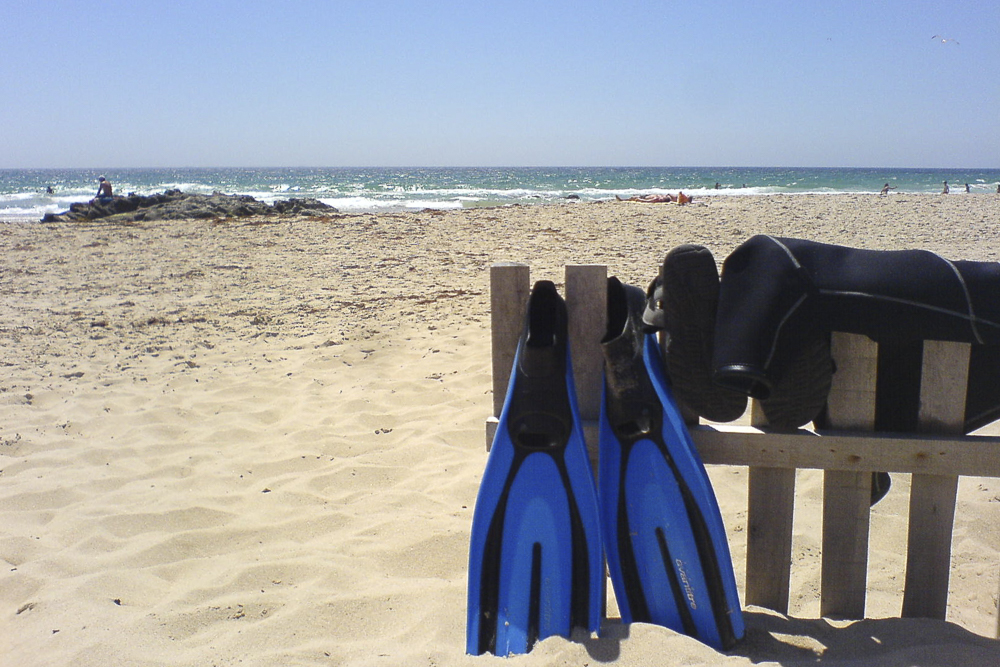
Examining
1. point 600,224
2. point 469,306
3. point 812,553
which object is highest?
point 600,224

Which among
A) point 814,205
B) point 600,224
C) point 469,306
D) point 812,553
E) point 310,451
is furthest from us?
point 814,205

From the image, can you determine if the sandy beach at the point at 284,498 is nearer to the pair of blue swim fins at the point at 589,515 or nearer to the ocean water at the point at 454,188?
the pair of blue swim fins at the point at 589,515

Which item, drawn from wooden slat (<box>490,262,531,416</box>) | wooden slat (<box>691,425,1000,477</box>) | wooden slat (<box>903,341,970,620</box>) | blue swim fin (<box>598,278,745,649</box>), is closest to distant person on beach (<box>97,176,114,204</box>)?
wooden slat (<box>490,262,531,416</box>)

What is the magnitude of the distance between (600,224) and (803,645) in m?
11.0

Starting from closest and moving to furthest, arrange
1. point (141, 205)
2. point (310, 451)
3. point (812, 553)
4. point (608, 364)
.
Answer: point (608, 364), point (812, 553), point (310, 451), point (141, 205)

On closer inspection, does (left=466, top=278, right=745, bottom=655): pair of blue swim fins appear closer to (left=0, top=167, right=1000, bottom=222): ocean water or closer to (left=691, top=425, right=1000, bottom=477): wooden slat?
(left=691, top=425, right=1000, bottom=477): wooden slat

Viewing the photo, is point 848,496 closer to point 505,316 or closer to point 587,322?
point 587,322

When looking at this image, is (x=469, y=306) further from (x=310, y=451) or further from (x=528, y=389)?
(x=528, y=389)

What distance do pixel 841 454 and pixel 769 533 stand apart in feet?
1.12

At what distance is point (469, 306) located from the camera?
6691 millimetres

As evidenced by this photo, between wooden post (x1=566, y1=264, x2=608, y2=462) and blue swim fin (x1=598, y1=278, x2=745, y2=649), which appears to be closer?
blue swim fin (x1=598, y1=278, x2=745, y2=649)

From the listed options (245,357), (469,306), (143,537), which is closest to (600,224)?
(469,306)

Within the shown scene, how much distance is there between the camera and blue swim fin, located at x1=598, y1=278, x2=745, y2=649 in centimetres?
204

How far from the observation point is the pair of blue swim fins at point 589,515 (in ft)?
6.70
